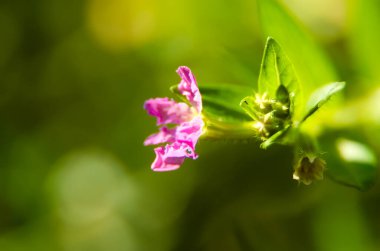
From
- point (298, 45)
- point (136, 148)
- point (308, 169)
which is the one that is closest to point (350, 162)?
point (308, 169)

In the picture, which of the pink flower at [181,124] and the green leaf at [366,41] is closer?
the pink flower at [181,124]

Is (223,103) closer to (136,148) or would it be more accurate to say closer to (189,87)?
(189,87)

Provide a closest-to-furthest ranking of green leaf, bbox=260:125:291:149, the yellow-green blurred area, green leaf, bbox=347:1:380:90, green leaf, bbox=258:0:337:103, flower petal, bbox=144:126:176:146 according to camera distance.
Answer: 1. green leaf, bbox=260:125:291:149
2. flower petal, bbox=144:126:176:146
3. green leaf, bbox=258:0:337:103
4. green leaf, bbox=347:1:380:90
5. the yellow-green blurred area

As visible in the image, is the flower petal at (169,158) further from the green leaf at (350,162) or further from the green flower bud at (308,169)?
the green leaf at (350,162)

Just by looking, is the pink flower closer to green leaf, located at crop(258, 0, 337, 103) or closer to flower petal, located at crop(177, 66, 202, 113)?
flower petal, located at crop(177, 66, 202, 113)

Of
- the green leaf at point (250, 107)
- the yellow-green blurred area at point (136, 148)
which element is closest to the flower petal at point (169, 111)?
the green leaf at point (250, 107)

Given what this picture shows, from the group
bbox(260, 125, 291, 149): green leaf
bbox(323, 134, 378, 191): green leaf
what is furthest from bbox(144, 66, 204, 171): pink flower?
bbox(323, 134, 378, 191): green leaf

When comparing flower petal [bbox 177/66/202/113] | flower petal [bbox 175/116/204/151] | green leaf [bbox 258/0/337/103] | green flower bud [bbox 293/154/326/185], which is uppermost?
green leaf [bbox 258/0/337/103]
